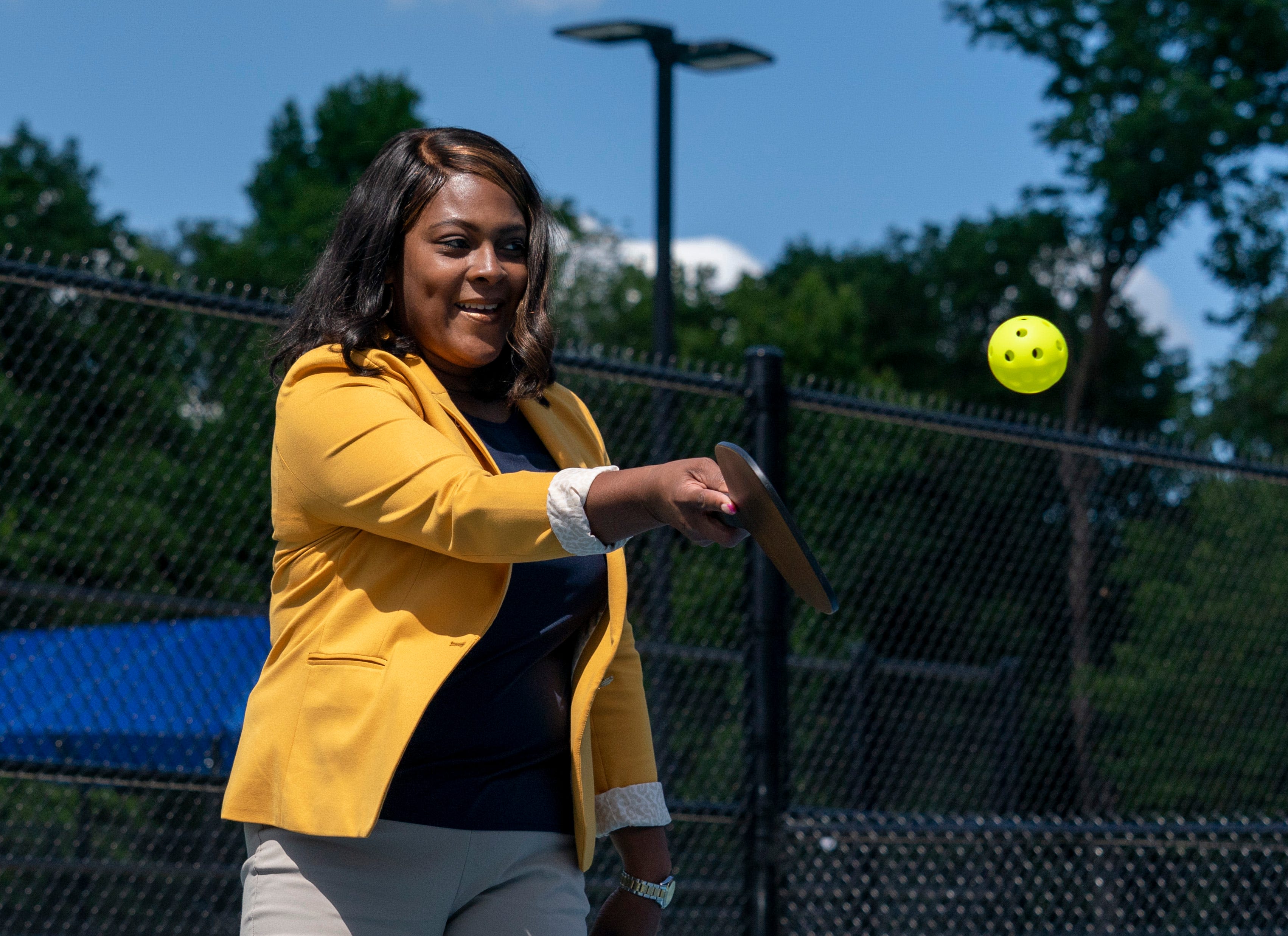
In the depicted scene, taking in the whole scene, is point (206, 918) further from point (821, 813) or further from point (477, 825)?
point (477, 825)

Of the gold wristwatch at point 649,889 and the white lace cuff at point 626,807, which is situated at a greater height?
the white lace cuff at point 626,807

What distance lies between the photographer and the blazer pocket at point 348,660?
1675mm

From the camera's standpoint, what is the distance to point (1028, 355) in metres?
3.05

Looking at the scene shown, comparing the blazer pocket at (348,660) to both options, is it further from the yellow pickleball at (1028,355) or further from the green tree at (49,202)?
the green tree at (49,202)

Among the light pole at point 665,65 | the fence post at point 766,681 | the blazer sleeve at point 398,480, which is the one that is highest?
the light pole at point 665,65

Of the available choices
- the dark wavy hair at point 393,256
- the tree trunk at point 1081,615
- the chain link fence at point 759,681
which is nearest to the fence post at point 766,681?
the chain link fence at point 759,681

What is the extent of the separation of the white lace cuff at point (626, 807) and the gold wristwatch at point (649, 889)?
95mm

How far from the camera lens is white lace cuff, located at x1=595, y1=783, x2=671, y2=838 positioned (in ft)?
6.82

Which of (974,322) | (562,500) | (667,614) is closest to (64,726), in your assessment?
(667,614)

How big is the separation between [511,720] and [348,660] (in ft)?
0.90

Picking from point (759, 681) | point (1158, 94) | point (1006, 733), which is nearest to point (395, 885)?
point (759, 681)

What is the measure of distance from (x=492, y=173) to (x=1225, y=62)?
17.6m

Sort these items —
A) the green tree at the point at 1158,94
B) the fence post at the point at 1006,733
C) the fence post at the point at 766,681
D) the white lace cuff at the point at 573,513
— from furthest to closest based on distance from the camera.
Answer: the green tree at the point at 1158,94
the fence post at the point at 1006,733
the fence post at the point at 766,681
the white lace cuff at the point at 573,513

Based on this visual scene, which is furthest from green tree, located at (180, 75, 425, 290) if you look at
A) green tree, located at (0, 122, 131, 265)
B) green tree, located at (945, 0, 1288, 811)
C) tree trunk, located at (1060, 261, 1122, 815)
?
tree trunk, located at (1060, 261, 1122, 815)
